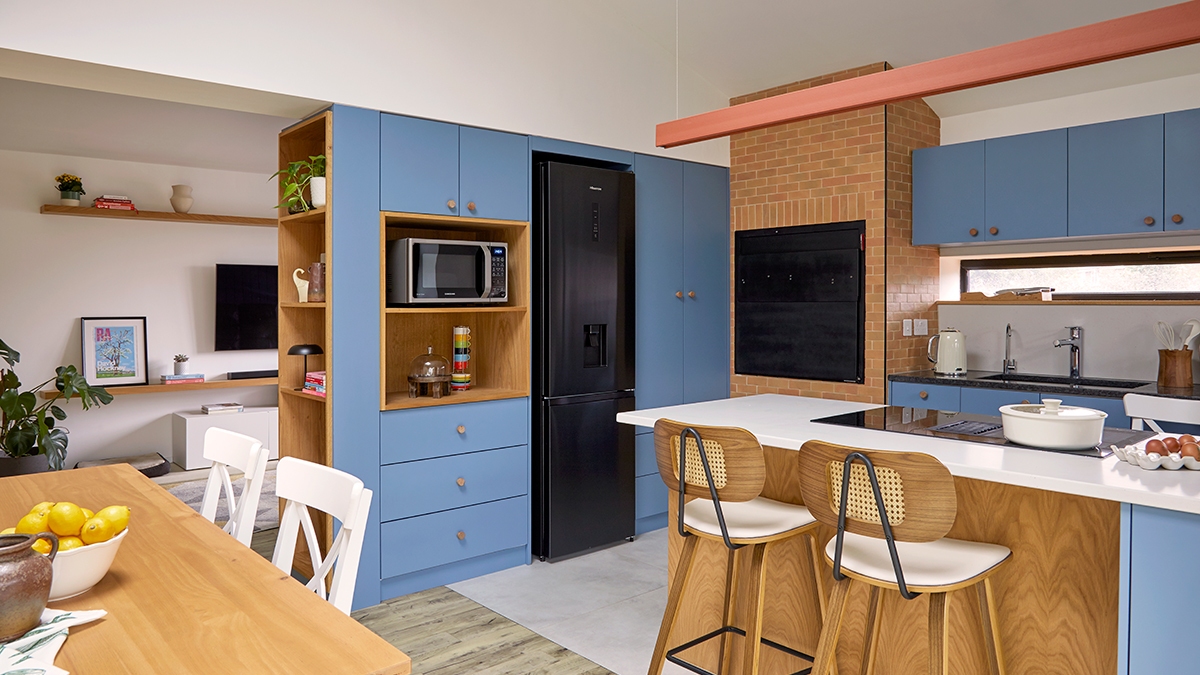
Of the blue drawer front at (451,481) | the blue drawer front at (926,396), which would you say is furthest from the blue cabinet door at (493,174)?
the blue drawer front at (926,396)

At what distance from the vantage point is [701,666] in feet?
8.73

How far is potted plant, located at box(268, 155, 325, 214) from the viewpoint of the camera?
10.7 feet

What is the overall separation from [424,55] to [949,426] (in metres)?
2.65

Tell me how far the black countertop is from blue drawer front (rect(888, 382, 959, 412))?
0.03 metres

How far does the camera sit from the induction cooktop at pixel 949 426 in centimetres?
214

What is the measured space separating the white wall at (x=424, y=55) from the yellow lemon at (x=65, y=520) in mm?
1981

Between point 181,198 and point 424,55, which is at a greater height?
point 424,55

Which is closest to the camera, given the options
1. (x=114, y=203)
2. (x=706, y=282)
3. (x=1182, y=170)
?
(x=1182, y=170)

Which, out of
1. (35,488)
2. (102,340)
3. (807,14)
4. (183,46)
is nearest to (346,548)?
(35,488)

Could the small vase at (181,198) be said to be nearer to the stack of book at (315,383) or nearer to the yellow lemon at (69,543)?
the stack of book at (315,383)

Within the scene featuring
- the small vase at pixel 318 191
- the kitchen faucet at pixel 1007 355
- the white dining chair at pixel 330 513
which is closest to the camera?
the white dining chair at pixel 330 513

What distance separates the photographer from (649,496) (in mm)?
4391

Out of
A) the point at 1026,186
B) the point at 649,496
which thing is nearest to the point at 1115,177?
the point at 1026,186

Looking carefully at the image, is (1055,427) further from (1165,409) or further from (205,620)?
(205,620)
